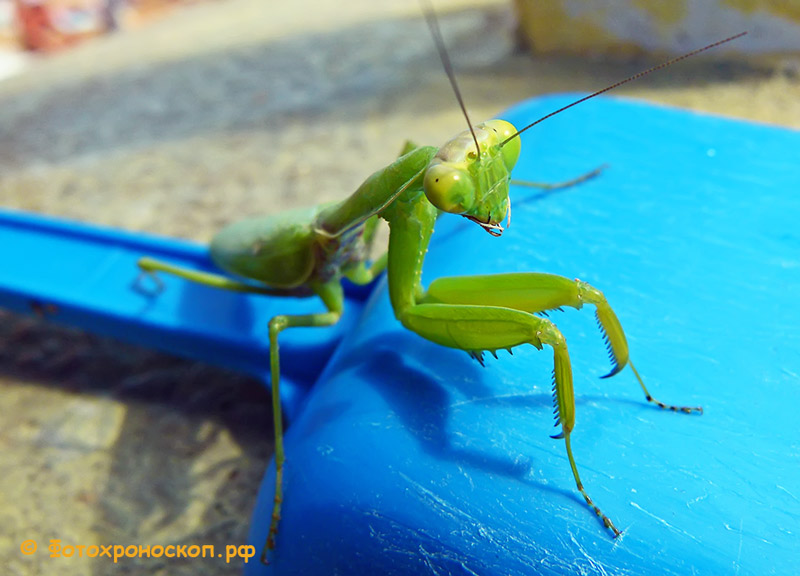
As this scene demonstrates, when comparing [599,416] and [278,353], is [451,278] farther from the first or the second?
[278,353]

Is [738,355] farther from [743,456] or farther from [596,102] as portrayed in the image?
[596,102]

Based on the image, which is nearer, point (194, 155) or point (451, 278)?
point (451, 278)

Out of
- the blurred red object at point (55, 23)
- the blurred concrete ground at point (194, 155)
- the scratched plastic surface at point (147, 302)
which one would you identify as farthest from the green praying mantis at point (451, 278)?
the blurred red object at point (55, 23)

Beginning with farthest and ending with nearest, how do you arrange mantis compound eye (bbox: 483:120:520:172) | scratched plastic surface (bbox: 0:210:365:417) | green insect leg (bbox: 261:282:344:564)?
scratched plastic surface (bbox: 0:210:365:417), green insect leg (bbox: 261:282:344:564), mantis compound eye (bbox: 483:120:520:172)

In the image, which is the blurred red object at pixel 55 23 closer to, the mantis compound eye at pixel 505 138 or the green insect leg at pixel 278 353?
the green insect leg at pixel 278 353

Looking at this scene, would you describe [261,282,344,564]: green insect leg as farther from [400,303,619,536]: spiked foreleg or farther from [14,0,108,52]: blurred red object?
[14,0,108,52]: blurred red object

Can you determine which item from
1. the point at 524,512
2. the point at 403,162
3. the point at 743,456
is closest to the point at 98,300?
the point at 403,162

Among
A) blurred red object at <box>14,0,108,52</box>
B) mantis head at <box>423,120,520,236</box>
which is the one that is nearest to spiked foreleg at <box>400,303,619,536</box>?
mantis head at <box>423,120,520,236</box>

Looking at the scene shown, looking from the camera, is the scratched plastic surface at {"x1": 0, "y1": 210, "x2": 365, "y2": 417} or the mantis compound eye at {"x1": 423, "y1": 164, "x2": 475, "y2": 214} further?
the scratched plastic surface at {"x1": 0, "y1": 210, "x2": 365, "y2": 417}

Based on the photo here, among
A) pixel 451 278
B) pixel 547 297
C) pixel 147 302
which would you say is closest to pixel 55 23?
pixel 147 302
